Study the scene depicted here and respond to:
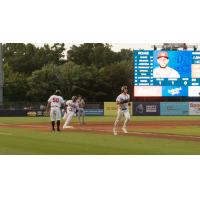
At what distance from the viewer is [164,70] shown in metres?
46.5

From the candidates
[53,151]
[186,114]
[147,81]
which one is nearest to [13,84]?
[186,114]

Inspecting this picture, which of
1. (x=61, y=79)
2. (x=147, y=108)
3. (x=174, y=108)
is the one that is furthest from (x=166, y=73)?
(x=61, y=79)

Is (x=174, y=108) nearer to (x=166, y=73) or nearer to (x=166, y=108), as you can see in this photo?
(x=166, y=108)

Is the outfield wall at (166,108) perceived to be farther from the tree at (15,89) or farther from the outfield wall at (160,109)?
the tree at (15,89)

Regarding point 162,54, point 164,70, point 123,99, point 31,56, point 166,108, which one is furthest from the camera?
point 31,56

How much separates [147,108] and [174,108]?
2932 millimetres

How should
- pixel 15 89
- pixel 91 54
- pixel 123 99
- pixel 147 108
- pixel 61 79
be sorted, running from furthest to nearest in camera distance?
pixel 91 54 → pixel 15 89 → pixel 61 79 → pixel 147 108 → pixel 123 99

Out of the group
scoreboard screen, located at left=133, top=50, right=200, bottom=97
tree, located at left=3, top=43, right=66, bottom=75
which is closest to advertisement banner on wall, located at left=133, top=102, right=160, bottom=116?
scoreboard screen, located at left=133, top=50, right=200, bottom=97

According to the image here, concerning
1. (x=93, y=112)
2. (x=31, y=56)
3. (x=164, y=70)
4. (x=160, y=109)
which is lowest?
(x=93, y=112)

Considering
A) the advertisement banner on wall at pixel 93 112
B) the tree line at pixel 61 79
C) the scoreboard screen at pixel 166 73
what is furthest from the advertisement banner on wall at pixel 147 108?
the scoreboard screen at pixel 166 73

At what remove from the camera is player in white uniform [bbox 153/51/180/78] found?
45.9 m

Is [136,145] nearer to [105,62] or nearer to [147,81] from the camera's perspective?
[147,81]

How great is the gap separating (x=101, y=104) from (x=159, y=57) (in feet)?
68.6

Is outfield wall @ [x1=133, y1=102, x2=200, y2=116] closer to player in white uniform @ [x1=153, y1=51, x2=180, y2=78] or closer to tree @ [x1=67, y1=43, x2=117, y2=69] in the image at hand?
player in white uniform @ [x1=153, y1=51, x2=180, y2=78]
